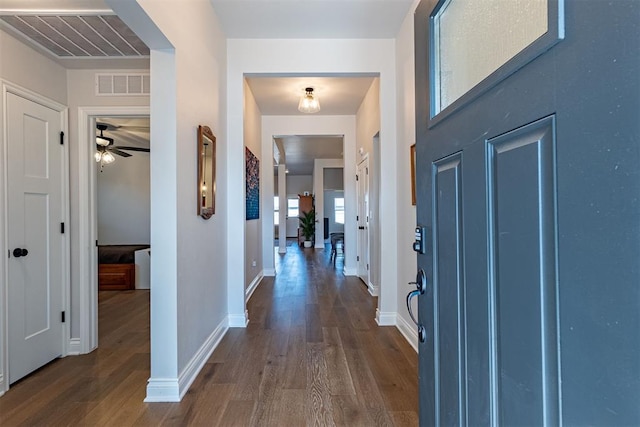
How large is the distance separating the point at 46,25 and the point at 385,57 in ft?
8.56

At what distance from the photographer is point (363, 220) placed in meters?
5.33

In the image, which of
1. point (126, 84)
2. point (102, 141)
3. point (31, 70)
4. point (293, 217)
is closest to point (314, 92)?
point (126, 84)

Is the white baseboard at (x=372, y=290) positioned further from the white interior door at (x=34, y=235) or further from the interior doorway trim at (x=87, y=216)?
the white interior door at (x=34, y=235)

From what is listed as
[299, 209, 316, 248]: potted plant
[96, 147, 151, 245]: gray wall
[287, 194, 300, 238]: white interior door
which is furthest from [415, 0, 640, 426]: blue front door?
[287, 194, 300, 238]: white interior door

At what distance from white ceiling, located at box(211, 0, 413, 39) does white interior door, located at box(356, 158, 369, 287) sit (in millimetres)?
1942

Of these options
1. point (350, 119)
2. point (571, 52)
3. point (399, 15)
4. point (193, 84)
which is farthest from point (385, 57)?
point (571, 52)

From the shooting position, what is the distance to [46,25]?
2.12m

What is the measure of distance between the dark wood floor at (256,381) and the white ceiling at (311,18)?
8.93ft

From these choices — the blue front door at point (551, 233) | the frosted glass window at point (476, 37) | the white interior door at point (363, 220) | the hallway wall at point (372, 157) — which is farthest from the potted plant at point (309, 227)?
the blue front door at point (551, 233)

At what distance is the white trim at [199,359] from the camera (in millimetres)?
2070

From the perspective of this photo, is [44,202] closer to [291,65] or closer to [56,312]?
[56,312]

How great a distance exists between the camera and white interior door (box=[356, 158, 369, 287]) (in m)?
4.89

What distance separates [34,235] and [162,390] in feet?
4.80

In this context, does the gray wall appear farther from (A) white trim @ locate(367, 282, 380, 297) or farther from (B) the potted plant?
(B) the potted plant
